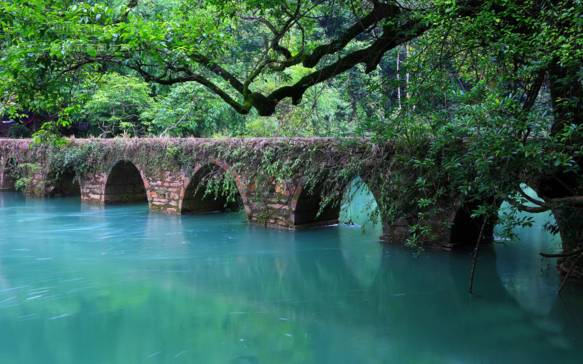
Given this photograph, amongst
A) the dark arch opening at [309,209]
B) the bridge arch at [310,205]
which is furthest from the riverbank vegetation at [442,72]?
the dark arch opening at [309,209]

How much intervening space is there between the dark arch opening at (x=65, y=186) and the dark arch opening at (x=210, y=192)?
5351mm

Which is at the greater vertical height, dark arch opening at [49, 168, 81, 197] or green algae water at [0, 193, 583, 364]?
dark arch opening at [49, 168, 81, 197]

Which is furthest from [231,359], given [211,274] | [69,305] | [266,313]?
[211,274]

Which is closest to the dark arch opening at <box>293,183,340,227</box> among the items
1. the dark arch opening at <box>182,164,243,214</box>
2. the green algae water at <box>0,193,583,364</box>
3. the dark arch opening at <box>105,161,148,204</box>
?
the green algae water at <box>0,193,583,364</box>

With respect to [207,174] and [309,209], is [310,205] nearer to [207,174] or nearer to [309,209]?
[309,209]

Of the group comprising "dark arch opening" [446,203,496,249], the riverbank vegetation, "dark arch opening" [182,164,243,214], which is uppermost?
the riverbank vegetation

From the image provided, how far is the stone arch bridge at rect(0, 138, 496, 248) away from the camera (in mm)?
8148

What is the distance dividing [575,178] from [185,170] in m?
8.37

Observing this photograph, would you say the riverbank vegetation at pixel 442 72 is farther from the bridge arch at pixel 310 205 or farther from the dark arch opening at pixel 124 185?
the dark arch opening at pixel 124 185

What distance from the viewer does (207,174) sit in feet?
38.0

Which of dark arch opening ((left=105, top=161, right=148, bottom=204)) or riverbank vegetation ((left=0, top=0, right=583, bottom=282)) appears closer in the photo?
riverbank vegetation ((left=0, top=0, right=583, bottom=282))

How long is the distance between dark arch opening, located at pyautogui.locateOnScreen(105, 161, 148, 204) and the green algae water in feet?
14.4

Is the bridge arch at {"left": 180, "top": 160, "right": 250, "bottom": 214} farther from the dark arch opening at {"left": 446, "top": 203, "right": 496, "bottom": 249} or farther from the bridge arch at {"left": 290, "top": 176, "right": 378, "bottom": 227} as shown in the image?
the dark arch opening at {"left": 446, "top": 203, "right": 496, "bottom": 249}

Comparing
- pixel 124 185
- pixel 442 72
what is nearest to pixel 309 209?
pixel 442 72
